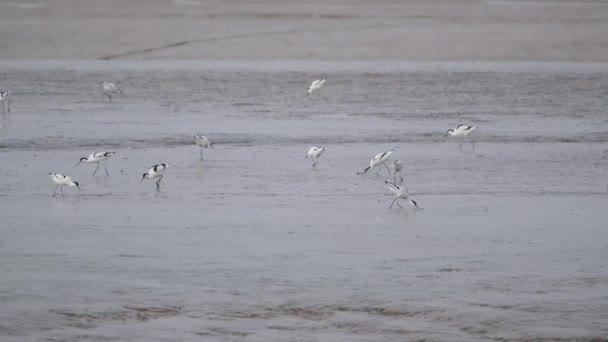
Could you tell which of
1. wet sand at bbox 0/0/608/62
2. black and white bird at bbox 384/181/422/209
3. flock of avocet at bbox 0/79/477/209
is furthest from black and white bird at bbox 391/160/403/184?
wet sand at bbox 0/0/608/62

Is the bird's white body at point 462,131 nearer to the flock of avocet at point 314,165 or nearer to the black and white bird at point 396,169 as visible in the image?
the flock of avocet at point 314,165

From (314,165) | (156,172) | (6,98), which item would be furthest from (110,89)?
(156,172)

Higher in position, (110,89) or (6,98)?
(110,89)

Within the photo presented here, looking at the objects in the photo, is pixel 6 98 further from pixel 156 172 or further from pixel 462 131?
pixel 462 131

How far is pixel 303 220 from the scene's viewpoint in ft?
39.2

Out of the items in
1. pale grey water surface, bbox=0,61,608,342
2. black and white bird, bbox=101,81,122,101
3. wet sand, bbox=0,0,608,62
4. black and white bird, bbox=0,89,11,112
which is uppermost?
wet sand, bbox=0,0,608,62

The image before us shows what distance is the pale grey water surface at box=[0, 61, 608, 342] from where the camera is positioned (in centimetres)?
870

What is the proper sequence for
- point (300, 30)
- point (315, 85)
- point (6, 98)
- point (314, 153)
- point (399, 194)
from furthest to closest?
point (300, 30), point (315, 85), point (6, 98), point (314, 153), point (399, 194)

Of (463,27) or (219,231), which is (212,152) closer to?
(219,231)

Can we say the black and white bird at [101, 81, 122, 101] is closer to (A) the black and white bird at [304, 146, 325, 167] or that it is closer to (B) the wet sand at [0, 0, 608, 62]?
(B) the wet sand at [0, 0, 608, 62]

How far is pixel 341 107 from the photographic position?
21.1m

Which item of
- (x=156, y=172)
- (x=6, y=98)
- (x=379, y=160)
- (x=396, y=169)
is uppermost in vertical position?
(x=6, y=98)

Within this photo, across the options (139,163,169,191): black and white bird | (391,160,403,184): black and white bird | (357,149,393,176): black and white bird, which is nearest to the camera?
(139,163,169,191): black and white bird

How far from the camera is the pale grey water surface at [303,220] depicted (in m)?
8.70
